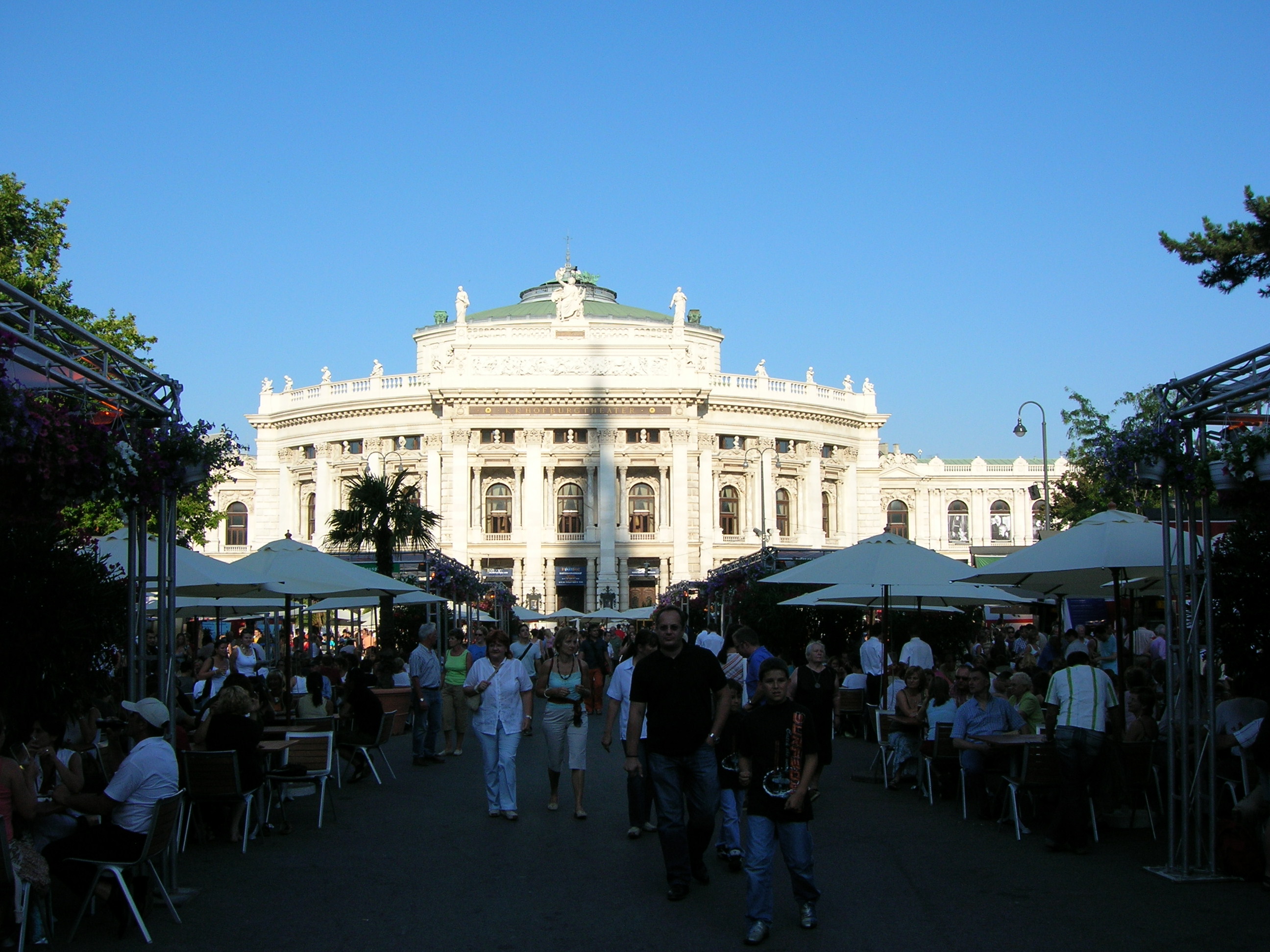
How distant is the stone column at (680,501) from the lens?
67.4 m

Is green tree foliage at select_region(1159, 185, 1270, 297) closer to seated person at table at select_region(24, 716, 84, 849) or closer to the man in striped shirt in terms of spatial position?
the man in striped shirt

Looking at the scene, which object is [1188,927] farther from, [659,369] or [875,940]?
[659,369]

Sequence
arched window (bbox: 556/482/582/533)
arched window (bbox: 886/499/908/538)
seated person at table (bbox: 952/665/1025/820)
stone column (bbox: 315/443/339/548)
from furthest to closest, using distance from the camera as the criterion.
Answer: arched window (bbox: 886/499/908/538), stone column (bbox: 315/443/339/548), arched window (bbox: 556/482/582/533), seated person at table (bbox: 952/665/1025/820)

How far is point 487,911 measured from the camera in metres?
8.50

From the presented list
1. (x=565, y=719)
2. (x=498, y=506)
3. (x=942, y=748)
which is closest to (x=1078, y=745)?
(x=942, y=748)

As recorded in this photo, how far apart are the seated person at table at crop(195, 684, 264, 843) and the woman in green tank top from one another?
773 centimetres

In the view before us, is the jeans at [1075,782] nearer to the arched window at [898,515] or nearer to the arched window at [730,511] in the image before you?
the arched window at [730,511]

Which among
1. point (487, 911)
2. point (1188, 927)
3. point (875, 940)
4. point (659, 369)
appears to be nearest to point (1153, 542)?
point (1188, 927)

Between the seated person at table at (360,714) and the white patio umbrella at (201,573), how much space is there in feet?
6.02

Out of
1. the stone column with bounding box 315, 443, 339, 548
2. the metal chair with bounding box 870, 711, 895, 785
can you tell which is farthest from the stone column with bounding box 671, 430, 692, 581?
the metal chair with bounding box 870, 711, 895, 785

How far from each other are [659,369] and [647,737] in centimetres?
5934

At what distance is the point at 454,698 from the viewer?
19703 mm

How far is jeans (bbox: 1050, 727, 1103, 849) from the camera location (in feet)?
34.1

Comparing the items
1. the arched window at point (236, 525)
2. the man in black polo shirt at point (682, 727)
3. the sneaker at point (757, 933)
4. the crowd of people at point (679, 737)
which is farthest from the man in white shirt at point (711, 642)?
the arched window at point (236, 525)
